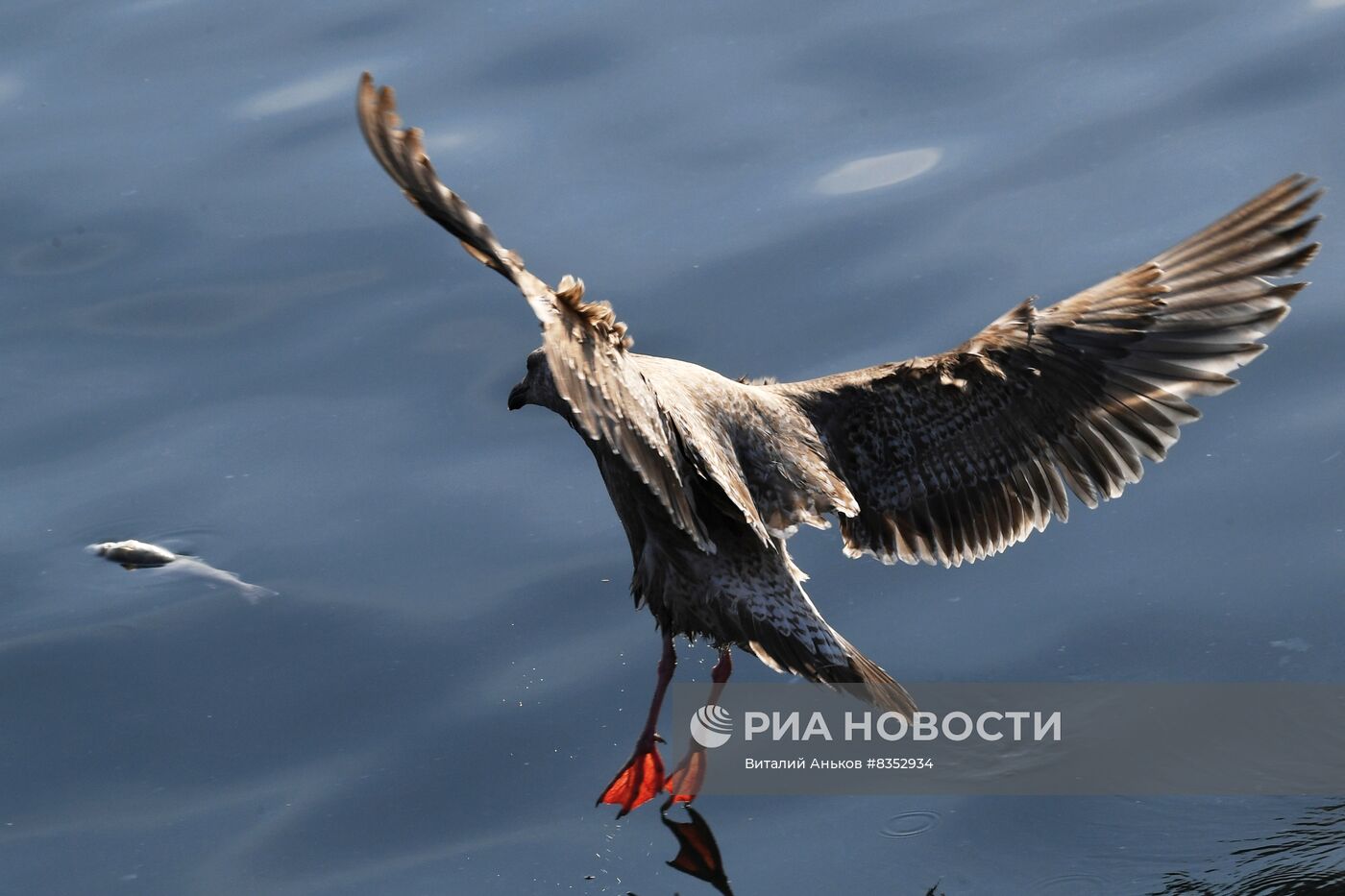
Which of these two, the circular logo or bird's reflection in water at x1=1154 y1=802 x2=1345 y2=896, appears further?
the circular logo

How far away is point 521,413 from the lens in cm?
714

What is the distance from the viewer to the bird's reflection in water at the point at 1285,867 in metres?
4.86

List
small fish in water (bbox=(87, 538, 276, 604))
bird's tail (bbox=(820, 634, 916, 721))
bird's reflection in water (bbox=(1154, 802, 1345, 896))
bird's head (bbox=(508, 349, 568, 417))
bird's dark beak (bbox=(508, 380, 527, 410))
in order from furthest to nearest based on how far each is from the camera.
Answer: small fish in water (bbox=(87, 538, 276, 604))
bird's dark beak (bbox=(508, 380, 527, 410))
bird's head (bbox=(508, 349, 568, 417))
bird's tail (bbox=(820, 634, 916, 721))
bird's reflection in water (bbox=(1154, 802, 1345, 896))

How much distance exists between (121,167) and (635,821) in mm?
4744

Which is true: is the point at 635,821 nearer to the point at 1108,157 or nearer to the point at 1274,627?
the point at 1274,627

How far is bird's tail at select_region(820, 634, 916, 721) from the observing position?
16.7 ft

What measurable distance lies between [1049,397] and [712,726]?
155cm

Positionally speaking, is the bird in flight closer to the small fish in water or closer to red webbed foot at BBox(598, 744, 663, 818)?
red webbed foot at BBox(598, 744, 663, 818)

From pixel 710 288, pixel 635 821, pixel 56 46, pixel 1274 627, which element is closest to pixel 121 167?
pixel 56 46

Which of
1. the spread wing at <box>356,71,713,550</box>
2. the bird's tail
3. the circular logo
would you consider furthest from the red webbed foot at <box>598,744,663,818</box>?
the spread wing at <box>356,71,713,550</box>

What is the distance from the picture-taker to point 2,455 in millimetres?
7020

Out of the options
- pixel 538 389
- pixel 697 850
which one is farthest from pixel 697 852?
pixel 538 389

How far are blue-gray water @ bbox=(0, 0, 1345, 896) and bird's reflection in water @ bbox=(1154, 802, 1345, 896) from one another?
35mm

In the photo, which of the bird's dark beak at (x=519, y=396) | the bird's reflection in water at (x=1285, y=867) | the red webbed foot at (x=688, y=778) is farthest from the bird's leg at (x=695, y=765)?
the bird's reflection in water at (x=1285, y=867)
